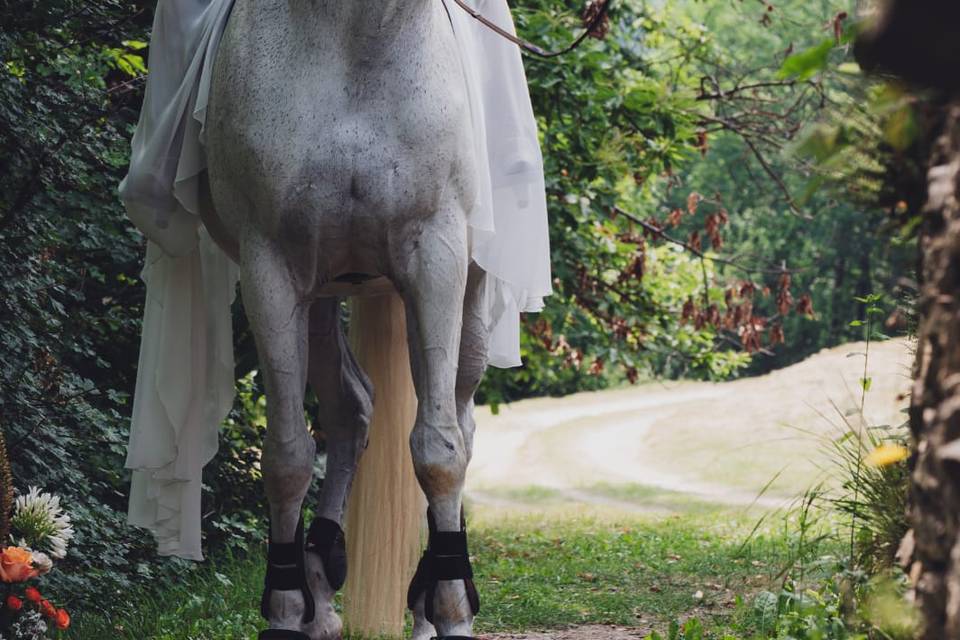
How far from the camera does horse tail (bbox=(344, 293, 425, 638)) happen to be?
15.9ft

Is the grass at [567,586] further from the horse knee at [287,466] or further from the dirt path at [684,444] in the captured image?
the dirt path at [684,444]

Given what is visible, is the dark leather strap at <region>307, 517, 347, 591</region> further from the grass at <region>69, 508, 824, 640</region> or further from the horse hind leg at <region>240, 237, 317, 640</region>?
the grass at <region>69, 508, 824, 640</region>

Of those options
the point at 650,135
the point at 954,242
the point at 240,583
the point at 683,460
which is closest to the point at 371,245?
the point at 954,242

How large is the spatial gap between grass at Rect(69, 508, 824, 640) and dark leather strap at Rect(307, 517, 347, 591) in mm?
785

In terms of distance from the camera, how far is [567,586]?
7102 millimetres

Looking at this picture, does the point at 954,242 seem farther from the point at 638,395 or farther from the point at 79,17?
the point at 638,395

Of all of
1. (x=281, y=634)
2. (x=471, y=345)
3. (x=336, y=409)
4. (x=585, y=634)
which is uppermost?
(x=471, y=345)

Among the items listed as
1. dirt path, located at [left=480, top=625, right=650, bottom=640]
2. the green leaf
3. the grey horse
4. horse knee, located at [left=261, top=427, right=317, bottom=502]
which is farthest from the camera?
dirt path, located at [left=480, top=625, right=650, bottom=640]

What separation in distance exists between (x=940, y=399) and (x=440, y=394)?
6.29 feet

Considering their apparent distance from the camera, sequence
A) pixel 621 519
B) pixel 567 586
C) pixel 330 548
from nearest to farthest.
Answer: pixel 330 548, pixel 567 586, pixel 621 519

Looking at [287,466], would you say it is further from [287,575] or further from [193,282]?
[193,282]

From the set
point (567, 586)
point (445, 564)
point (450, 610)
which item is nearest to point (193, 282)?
point (445, 564)

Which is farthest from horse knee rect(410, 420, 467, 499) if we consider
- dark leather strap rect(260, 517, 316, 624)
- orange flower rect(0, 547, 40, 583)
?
orange flower rect(0, 547, 40, 583)

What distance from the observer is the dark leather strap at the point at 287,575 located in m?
4.11
